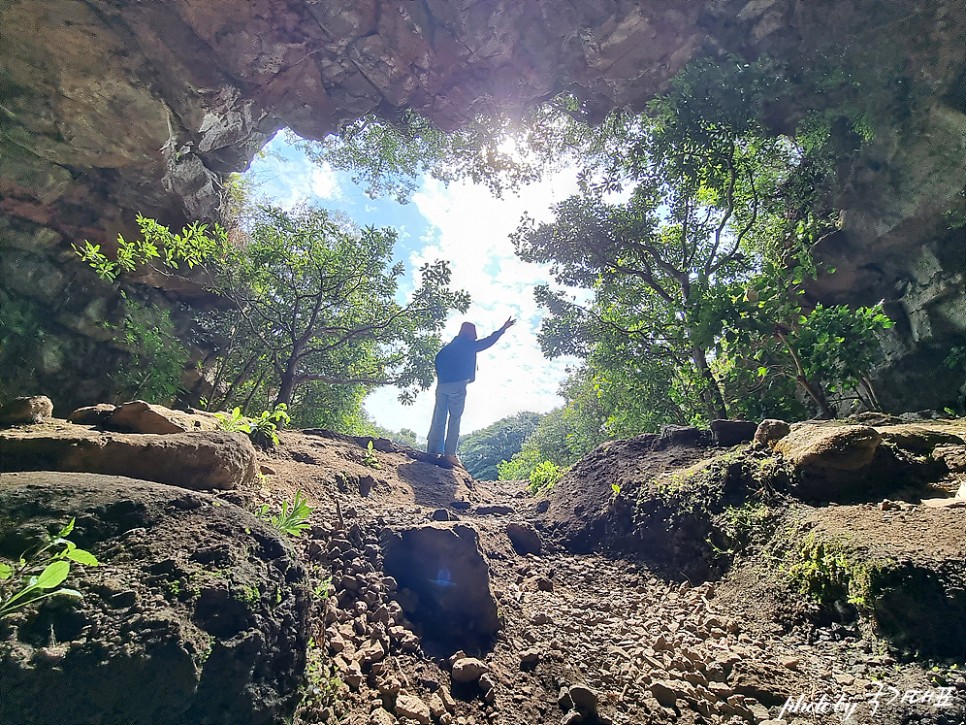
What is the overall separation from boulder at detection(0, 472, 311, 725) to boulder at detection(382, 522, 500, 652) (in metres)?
0.86

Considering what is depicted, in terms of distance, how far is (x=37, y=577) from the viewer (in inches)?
49.4

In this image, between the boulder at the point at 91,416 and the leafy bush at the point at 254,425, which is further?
the leafy bush at the point at 254,425

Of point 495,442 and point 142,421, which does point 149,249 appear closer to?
point 142,421

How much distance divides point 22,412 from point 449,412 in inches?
275

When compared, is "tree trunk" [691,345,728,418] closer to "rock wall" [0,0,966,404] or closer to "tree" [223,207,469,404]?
"rock wall" [0,0,966,404]

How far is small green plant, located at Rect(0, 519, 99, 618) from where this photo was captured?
1205 millimetres

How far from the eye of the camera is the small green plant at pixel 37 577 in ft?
3.95

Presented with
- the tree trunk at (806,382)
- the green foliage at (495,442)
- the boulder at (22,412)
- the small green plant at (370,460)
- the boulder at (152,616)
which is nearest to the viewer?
the boulder at (152,616)

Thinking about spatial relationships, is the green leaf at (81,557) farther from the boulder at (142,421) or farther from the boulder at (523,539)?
the boulder at (523,539)

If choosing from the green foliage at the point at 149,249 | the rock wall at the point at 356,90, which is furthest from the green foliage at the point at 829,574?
the green foliage at the point at 149,249

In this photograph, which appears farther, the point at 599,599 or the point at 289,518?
the point at 599,599

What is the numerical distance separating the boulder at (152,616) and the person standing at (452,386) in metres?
7.11

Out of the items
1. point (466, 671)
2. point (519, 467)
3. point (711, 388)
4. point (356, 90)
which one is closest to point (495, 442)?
point (519, 467)

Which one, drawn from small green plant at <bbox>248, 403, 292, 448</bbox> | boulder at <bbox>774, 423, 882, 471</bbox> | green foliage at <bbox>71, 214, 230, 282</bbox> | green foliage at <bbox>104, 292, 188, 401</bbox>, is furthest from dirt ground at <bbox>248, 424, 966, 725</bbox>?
green foliage at <bbox>104, 292, 188, 401</bbox>
